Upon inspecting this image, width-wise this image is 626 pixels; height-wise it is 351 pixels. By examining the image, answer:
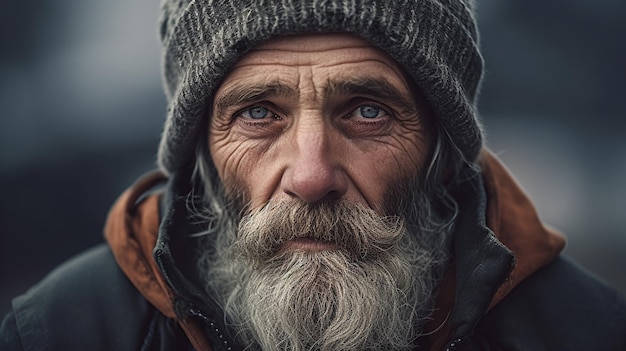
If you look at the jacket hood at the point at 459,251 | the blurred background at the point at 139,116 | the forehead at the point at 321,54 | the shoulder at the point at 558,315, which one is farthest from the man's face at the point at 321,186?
the blurred background at the point at 139,116

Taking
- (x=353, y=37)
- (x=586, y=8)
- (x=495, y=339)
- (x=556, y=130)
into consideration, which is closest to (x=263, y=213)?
(x=353, y=37)

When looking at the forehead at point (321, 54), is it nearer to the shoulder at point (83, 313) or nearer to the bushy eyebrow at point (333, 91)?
the bushy eyebrow at point (333, 91)

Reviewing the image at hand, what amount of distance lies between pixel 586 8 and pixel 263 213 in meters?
5.81

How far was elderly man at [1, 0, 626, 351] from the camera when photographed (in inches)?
95.5

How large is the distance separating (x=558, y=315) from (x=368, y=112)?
3.21ft

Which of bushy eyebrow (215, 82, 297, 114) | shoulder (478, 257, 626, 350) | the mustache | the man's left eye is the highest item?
bushy eyebrow (215, 82, 297, 114)

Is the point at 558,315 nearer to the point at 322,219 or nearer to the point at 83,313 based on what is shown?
A: the point at 322,219

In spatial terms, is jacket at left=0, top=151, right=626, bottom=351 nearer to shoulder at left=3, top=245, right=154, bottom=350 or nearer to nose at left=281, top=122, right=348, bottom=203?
shoulder at left=3, top=245, right=154, bottom=350

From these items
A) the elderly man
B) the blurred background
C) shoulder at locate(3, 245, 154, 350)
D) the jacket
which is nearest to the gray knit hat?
the elderly man

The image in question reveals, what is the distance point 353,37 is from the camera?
7.98 feet

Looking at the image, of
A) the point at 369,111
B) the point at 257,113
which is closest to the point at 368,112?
the point at 369,111

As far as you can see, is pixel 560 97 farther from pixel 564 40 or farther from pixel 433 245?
pixel 433 245

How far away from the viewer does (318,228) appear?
7.94 feet

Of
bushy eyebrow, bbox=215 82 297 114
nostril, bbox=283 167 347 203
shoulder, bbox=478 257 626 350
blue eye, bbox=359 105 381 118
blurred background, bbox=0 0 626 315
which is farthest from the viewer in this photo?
blurred background, bbox=0 0 626 315
